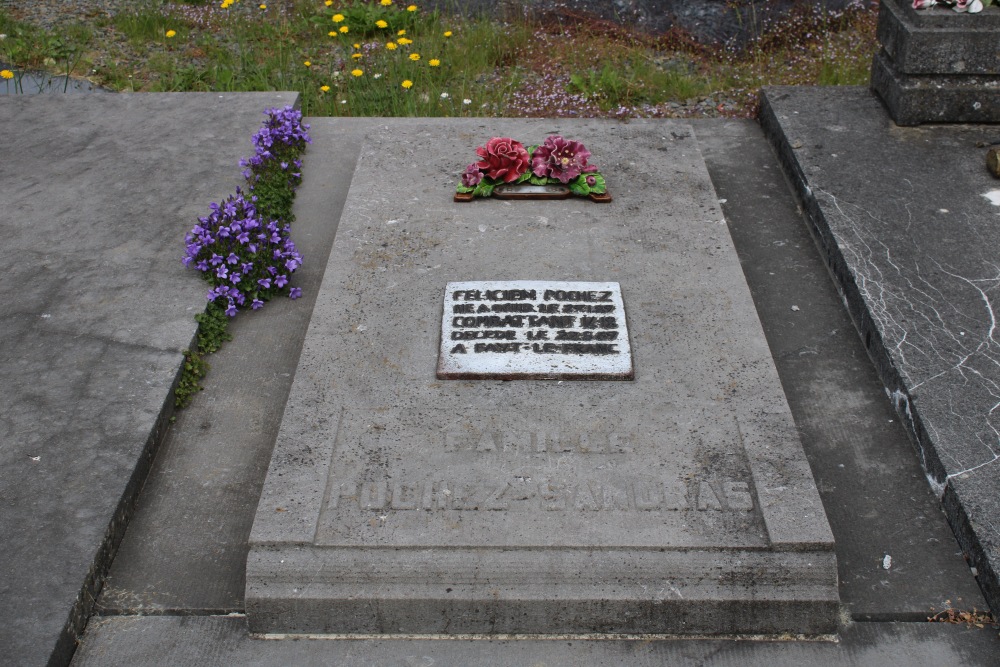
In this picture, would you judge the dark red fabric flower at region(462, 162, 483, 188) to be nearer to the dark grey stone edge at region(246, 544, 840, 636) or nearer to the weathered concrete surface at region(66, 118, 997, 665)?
the weathered concrete surface at region(66, 118, 997, 665)

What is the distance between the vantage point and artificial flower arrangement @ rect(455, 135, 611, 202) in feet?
14.0

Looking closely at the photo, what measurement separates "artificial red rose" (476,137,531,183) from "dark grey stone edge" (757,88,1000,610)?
1.25 m

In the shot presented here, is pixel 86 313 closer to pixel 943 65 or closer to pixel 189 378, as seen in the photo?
pixel 189 378

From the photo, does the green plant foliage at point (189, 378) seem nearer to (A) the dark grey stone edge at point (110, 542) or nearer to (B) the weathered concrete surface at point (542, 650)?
(A) the dark grey stone edge at point (110, 542)

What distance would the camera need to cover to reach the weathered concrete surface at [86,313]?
2.78 metres

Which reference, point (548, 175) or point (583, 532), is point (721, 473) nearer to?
point (583, 532)

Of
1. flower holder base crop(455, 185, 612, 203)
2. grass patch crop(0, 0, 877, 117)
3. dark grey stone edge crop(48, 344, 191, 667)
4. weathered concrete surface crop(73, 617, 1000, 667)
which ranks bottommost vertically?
grass patch crop(0, 0, 877, 117)

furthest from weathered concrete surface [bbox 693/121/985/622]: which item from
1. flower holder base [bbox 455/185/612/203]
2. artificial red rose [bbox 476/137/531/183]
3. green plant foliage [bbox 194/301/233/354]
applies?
green plant foliage [bbox 194/301/233/354]

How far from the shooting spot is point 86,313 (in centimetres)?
371

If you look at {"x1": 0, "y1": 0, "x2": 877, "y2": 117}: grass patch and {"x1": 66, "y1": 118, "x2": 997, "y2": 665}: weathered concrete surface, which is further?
{"x1": 0, "y1": 0, "x2": 877, "y2": 117}: grass patch

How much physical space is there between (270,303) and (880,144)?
2.84 m

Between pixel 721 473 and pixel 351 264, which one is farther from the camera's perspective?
pixel 351 264

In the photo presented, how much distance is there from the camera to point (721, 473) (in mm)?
2916

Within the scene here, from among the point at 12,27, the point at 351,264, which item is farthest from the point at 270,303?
the point at 12,27
